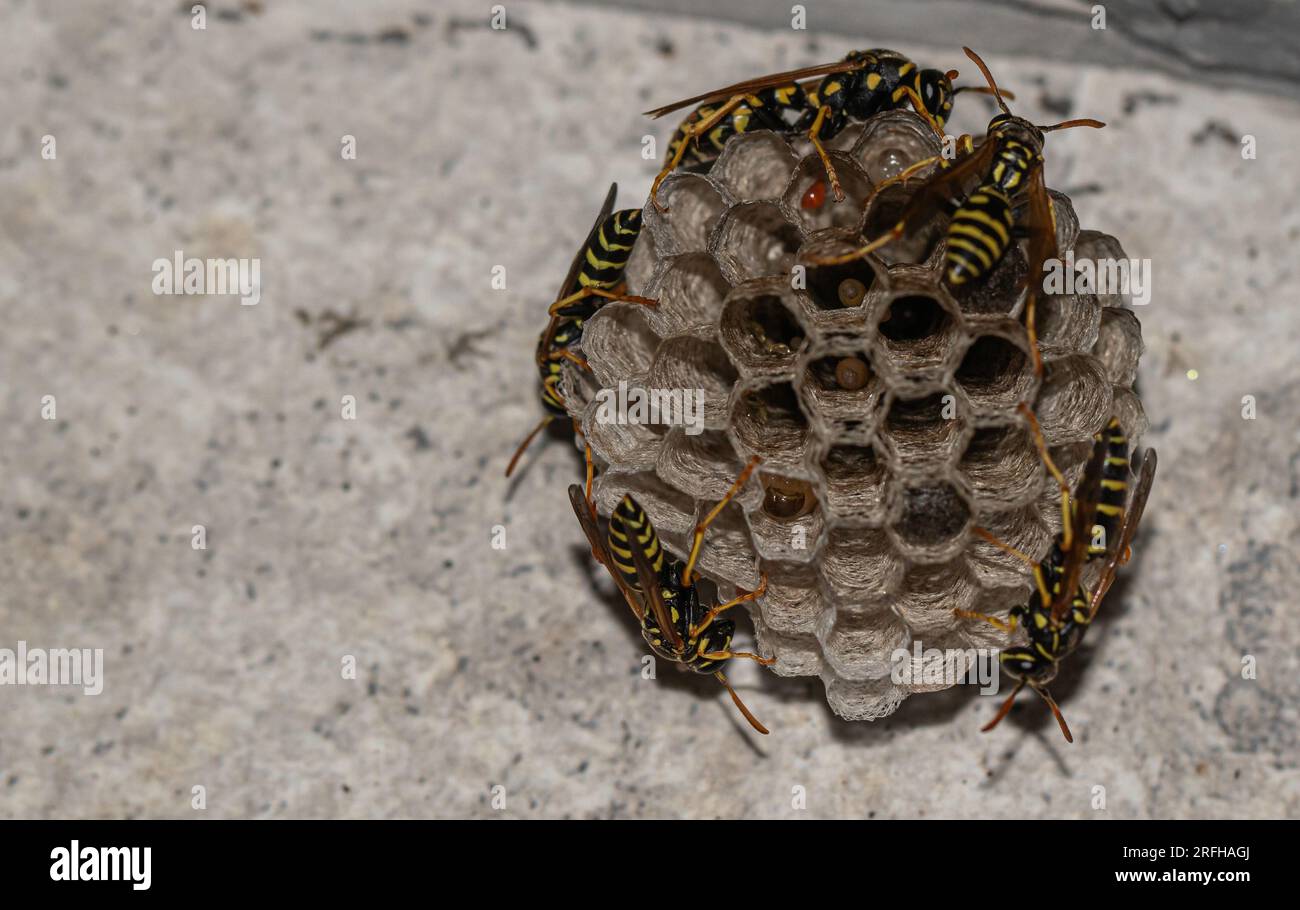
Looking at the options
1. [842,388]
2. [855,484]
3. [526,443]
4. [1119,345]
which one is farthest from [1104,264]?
[526,443]

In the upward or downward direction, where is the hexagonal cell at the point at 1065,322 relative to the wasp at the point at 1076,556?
upward

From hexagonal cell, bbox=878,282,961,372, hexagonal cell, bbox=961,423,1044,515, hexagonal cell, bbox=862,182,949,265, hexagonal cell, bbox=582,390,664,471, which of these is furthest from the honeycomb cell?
hexagonal cell, bbox=582,390,664,471

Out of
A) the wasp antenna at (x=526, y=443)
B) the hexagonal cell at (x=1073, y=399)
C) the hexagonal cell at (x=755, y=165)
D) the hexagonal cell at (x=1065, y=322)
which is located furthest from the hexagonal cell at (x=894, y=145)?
the wasp antenna at (x=526, y=443)

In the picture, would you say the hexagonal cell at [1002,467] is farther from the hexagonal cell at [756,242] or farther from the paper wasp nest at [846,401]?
the hexagonal cell at [756,242]

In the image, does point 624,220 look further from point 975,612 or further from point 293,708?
point 293,708

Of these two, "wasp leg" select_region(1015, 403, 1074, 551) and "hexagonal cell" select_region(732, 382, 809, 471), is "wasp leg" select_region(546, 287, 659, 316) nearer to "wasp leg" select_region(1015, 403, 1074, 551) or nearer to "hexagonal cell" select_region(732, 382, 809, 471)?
"hexagonal cell" select_region(732, 382, 809, 471)

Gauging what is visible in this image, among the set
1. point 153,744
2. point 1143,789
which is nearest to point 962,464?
point 1143,789
